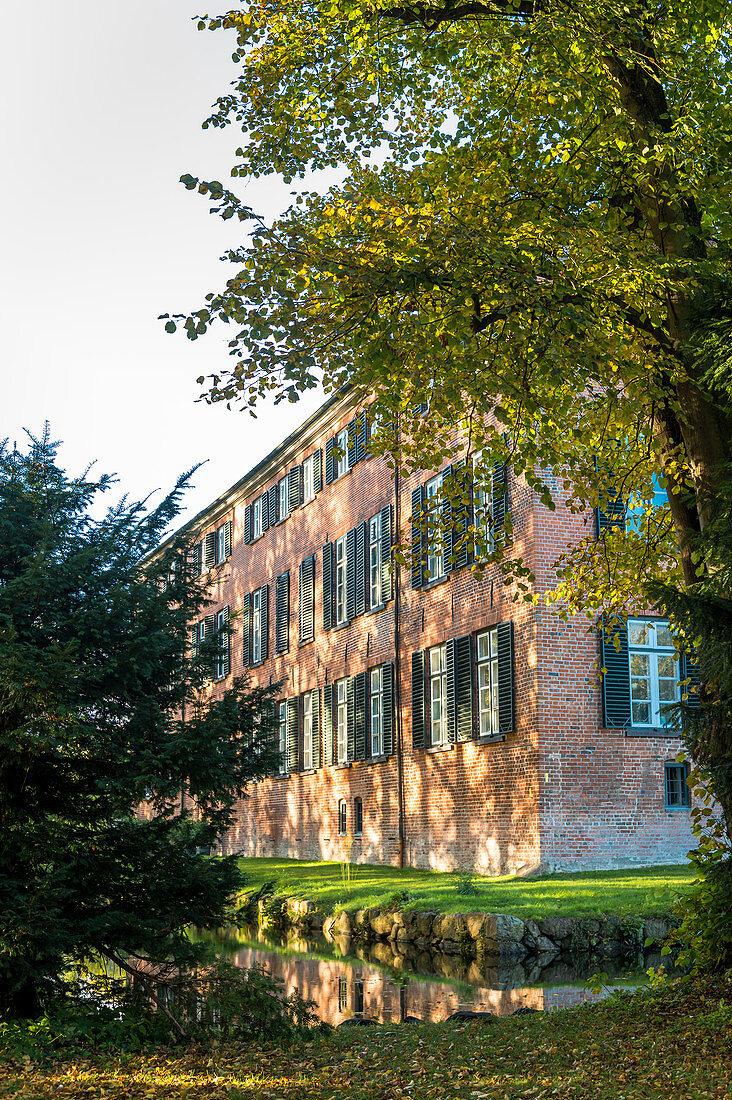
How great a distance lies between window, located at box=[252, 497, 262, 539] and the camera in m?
37.0

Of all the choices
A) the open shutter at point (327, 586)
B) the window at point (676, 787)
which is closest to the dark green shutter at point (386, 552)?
the open shutter at point (327, 586)

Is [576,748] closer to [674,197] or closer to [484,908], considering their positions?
[484,908]

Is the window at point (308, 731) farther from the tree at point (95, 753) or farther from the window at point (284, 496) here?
Answer: the tree at point (95, 753)

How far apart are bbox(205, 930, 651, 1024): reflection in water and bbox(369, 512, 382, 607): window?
37.5 ft

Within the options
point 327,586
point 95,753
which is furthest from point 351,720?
point 95,753

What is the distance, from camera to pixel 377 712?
2542 centimetres

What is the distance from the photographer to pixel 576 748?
18250 millimetres

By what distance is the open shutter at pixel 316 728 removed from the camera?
2980 cm

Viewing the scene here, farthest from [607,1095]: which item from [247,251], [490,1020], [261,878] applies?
[261,878]

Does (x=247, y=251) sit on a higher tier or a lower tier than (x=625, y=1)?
lower

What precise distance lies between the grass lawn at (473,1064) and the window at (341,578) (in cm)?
2025

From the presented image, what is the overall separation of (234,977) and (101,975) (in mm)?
919

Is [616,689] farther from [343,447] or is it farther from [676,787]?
[343,447]

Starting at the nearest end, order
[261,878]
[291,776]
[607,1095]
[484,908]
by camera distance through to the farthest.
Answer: [607,1095] < [484,908] < [261,878] < [291,776]
